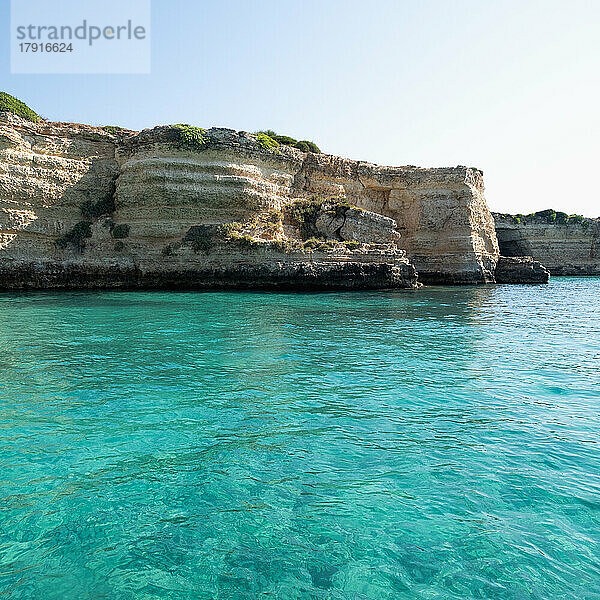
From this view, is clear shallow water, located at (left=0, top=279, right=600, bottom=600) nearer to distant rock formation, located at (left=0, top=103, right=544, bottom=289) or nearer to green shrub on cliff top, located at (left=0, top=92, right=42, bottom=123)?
distant rock formation, located at (left=0, top=103, right=544, bottom=289)

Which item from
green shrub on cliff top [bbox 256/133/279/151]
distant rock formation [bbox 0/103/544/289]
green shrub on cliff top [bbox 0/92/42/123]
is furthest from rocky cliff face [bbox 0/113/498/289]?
green shrub on cliff top [bbox 0/92/42/123]

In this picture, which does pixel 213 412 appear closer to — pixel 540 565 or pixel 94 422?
pixel 94 422

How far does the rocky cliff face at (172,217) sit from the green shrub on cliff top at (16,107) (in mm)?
2767

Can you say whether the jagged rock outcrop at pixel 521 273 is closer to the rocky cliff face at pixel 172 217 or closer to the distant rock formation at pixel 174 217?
the rocky cliff face at pixel 172 217

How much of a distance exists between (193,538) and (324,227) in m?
31.8

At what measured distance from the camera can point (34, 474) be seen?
5070mm

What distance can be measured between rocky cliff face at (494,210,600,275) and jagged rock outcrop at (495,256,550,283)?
21158 mm

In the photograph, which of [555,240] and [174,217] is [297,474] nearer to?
[174,217]

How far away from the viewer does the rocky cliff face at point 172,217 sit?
99.0ft

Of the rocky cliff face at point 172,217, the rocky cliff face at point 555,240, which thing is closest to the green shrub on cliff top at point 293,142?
the rocky cliff face at point 172,217

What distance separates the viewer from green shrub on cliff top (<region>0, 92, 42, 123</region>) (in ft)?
112

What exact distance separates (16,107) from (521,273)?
1822 inches

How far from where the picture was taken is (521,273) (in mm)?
46812

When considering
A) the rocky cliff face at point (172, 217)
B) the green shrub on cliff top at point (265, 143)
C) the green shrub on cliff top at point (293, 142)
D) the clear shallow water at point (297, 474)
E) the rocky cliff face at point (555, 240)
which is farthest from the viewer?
the rocky cliff face at point (555, 240)
